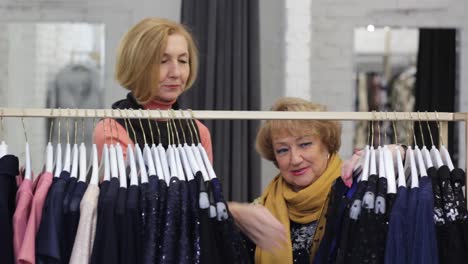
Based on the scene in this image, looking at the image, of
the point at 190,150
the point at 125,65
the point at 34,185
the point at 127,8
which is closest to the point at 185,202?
the point at 190,150

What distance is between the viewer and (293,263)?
95.3 inches

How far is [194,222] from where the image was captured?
6.25 ft

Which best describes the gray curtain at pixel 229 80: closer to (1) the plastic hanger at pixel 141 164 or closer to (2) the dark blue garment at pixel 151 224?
(1) the plastic hanger at pixel 141 164

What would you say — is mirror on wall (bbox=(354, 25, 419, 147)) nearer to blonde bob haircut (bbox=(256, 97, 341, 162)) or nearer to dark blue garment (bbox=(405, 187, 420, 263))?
blonde bob haircut (bbox=(256, 97, 341, 162))

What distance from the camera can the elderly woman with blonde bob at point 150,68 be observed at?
2.29m

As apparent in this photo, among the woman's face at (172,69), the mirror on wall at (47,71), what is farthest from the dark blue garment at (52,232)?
the mirror on wall at (47,71)

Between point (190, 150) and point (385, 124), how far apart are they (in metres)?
2.90

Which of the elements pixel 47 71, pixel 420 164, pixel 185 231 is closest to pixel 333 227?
pixel 420 164

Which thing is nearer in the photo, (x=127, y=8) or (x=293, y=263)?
(x=293, y=263)

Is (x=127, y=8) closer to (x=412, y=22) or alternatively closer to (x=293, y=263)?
(x=412, y=22)

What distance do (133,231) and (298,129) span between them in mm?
882

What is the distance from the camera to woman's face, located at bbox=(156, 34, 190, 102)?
2.36m

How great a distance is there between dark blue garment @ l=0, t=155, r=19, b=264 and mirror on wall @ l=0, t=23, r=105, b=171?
256 centimetres

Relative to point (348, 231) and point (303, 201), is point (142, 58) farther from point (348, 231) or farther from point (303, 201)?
point (348, 231)
